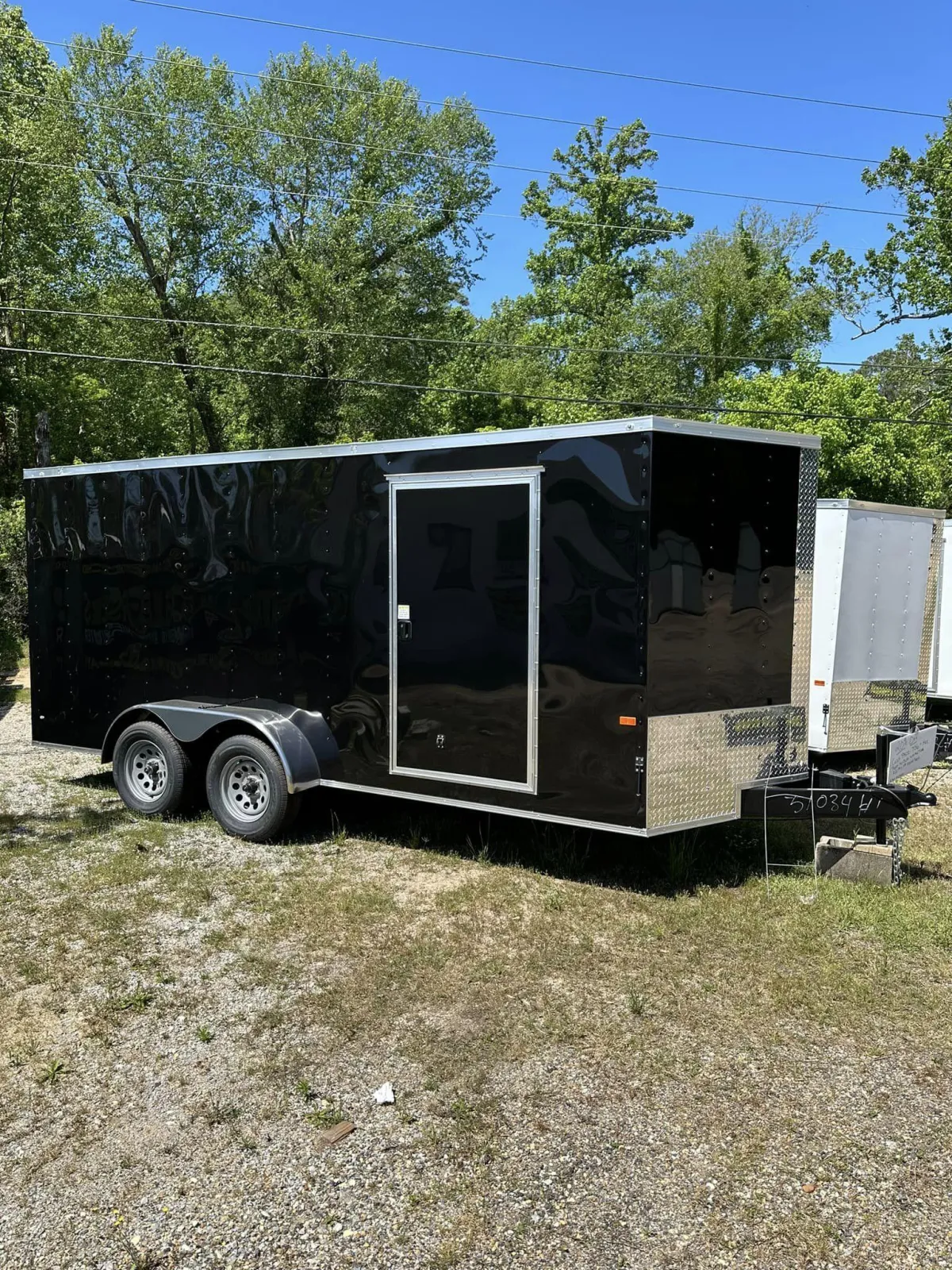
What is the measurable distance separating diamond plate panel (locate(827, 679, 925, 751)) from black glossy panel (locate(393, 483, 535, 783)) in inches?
142

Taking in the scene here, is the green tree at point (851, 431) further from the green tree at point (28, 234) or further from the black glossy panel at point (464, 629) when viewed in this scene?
the green tree at point (28, 234)

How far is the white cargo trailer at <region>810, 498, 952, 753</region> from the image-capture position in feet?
26.8

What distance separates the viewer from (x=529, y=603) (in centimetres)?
582

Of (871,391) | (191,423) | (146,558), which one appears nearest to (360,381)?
(191,423)

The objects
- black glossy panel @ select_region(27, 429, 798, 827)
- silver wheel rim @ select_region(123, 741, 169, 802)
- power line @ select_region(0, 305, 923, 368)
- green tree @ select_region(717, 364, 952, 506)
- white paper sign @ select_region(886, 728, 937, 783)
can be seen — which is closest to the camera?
black glossy panel @ select_region(27, 429, 798, 827)

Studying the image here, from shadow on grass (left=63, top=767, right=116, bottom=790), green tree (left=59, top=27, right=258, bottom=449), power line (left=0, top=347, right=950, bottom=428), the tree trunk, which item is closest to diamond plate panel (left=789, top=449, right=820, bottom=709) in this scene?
shadow on grass (left=63, top=767, right=116, bottom=790)

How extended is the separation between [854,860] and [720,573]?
6.30 ft

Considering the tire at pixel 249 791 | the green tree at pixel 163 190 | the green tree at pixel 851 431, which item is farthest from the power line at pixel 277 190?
the tire at pixel 249 791

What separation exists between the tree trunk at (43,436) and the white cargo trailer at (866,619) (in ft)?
70.0

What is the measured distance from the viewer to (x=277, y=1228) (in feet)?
9.70

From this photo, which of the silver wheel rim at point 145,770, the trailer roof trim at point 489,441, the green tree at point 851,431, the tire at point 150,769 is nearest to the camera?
the trailer roof trim at point 489,441

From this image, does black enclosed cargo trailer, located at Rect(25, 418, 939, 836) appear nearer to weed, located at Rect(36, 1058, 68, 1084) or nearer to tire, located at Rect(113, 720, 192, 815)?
tire, located at Rect(113, 720, 192, 815)

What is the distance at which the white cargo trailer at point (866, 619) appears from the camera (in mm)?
8172

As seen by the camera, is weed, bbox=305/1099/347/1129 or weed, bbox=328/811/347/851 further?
weed, bbox=328/811/347/851
